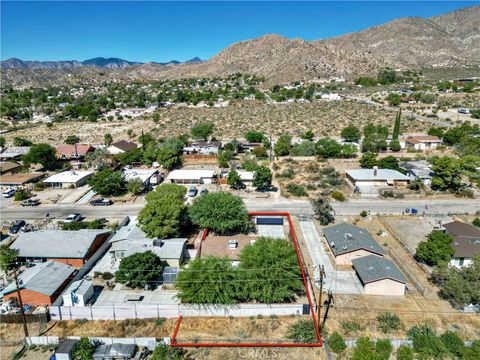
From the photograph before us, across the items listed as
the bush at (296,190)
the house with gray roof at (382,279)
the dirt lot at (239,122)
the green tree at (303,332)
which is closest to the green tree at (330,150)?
the bush at (296,190)

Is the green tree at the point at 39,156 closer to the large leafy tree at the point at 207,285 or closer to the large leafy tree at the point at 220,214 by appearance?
the large leafy tree at the point at 220,214

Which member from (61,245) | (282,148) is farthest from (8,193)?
(282,148)

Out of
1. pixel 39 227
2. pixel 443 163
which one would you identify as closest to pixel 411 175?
pixel 443 163

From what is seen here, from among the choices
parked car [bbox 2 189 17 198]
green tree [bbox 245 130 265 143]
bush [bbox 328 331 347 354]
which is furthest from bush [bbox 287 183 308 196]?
parked car [bbox 2 189 17 198]

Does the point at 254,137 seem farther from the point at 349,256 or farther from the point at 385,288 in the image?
the point at 385,288

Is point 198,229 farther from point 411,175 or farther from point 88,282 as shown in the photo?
point 411,175
